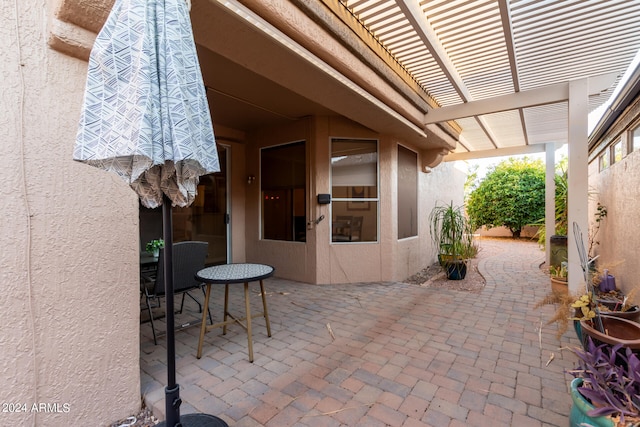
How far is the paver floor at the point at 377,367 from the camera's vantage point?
1.79 m

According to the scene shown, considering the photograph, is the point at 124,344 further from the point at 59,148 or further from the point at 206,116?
the point at 206,116

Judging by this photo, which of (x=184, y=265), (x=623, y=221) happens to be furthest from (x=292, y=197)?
(x=623, y=221)

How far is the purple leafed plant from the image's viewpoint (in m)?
1.24

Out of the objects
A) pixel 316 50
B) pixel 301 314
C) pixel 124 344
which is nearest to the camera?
pixel 124 344

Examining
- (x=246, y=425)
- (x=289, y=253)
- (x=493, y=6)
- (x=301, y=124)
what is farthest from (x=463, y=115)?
(x=246, y=425)

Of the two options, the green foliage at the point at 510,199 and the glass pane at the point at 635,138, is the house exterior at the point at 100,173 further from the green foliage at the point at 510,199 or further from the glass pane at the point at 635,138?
the green foliage at the point at 510,199

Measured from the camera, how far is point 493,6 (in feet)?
8.39

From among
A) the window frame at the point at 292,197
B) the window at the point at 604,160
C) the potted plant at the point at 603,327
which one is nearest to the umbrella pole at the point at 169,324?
the potted plant at the point at 603,327

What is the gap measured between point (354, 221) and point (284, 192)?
4.50 feet

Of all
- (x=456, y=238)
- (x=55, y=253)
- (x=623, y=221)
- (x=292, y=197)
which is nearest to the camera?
(x=55, y=253)

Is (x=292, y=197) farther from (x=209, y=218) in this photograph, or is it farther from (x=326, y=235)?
(x=209, y=218)

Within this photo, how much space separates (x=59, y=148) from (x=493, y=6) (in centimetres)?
339

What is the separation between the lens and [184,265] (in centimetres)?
278

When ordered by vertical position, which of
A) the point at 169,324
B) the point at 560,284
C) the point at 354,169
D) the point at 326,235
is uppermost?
the point at 354,169
